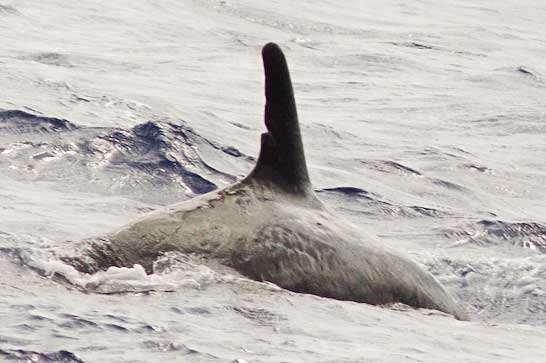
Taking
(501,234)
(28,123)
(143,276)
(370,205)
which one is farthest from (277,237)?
(28,123)

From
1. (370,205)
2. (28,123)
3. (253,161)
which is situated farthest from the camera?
(253,161)

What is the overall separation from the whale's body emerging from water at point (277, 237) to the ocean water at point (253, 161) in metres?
0.19

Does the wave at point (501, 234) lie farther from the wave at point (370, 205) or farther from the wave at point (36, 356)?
the wave at point (36, 356)

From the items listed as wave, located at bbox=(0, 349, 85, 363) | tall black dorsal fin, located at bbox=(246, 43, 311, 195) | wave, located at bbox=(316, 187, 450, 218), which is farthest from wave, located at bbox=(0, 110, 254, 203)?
wave, located at bbox=(0, 349, 85, 363)

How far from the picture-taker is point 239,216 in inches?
387

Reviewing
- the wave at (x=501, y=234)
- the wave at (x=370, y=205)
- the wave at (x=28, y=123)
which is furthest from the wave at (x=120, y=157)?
the wave at (x=501, y=234)

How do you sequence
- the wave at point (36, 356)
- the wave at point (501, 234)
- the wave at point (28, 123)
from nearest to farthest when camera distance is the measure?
the wave at point (36, 356) < the wave at point (501, 234) < the wave at point (28, 123)

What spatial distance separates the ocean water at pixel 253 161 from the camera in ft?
28.3

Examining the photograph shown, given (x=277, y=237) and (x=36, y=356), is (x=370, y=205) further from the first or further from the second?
(x=36, y=356)

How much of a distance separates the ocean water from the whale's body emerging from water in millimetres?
187

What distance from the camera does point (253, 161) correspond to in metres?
16.8

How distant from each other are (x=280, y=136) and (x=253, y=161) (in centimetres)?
676

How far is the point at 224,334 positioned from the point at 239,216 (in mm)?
1546

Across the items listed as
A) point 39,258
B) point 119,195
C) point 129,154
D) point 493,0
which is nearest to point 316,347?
point 39,258
